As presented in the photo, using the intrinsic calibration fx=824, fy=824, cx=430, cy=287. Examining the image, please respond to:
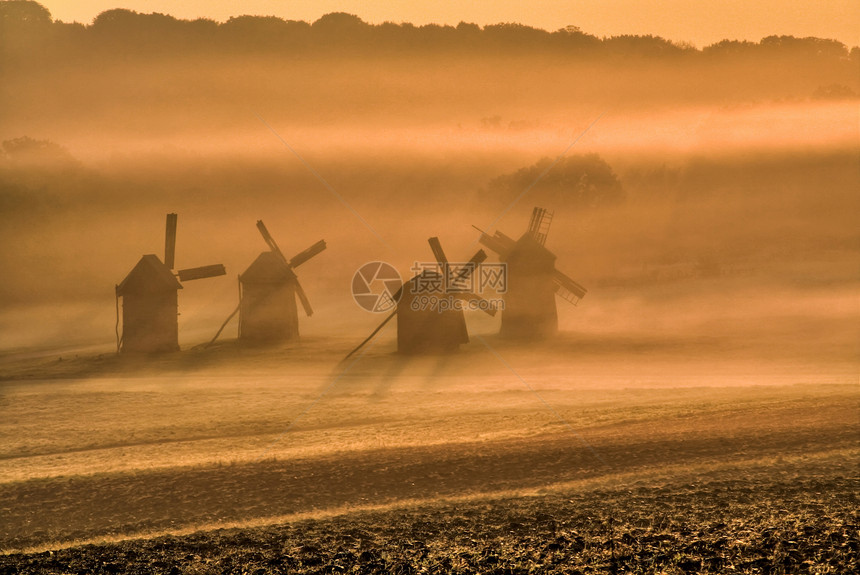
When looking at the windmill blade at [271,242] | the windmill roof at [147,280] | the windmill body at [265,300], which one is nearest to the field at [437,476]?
the windmill roof at [147,280]

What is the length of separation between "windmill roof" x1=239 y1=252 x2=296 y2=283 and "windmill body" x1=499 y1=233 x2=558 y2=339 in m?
11.4

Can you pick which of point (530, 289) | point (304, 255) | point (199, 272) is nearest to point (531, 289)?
point (530, 289)

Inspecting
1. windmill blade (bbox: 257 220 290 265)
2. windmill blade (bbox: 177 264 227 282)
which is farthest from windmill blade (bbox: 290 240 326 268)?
windmill blade (bbox: 177 264 227 282)

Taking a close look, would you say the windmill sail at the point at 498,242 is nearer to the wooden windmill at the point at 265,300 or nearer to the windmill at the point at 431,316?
the windmill at the point at 431,316

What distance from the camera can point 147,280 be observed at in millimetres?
38656

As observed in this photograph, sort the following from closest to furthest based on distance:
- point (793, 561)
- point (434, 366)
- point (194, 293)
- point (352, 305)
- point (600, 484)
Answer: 1. point (793, 561)
2. point (600, 484)
3. point (434, 366)
4. point (352, 305)
5. point (194, 293)

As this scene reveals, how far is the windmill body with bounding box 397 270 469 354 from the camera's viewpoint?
120 ft

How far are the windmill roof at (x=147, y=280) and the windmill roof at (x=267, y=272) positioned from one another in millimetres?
3894

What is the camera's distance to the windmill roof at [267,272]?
136 ft

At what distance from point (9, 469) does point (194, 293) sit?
6205 centimetres

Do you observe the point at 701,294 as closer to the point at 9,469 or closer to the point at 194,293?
the point at 194,293

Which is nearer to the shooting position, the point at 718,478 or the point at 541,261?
the point at 718,478

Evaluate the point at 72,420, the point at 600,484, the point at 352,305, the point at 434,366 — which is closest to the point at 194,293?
the point at 352,305

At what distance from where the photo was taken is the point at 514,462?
16.2 metres
